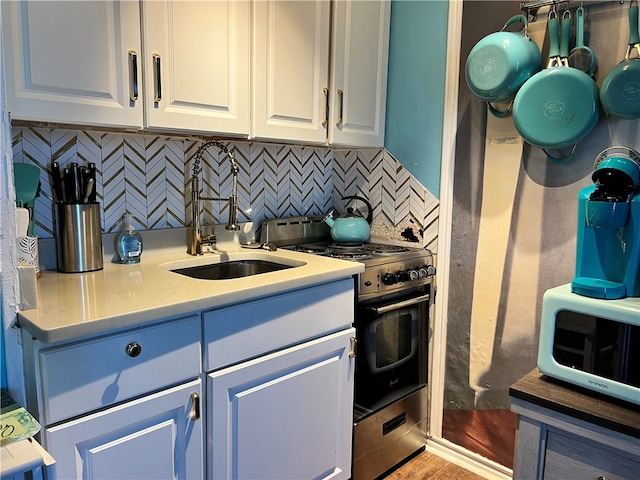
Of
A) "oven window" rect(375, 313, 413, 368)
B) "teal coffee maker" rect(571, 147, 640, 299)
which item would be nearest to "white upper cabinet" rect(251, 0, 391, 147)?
"oven window" rect(375, 313, 413, 368)

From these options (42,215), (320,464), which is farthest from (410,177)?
(42,215)

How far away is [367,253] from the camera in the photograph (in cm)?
209

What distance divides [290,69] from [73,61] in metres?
0.80

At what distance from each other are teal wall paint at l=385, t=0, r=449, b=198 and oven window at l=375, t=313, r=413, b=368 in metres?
0.61

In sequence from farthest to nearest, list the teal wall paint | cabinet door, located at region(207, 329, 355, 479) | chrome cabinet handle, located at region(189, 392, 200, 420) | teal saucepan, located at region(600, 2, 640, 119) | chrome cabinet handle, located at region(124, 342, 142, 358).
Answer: the teal wall paint → teal saucepan, located at region(600, 2, 640, 119) → cabinet door, located at region(207, 329, 355, 479) → chrome cabinet handle, located at region(189, 392, 200, 420) → chrome cabinet handle, located at region(124, 342, 142, 358)

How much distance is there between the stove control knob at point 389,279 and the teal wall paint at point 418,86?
0.49 metres

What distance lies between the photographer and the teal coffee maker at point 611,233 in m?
1.23

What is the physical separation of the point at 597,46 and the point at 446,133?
0.65 meters

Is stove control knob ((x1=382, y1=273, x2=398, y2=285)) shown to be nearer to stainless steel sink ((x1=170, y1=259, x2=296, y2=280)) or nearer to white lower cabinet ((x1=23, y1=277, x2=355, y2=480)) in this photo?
white lower cabinet ((x1=23, y1=277, x2=355, y2=480))

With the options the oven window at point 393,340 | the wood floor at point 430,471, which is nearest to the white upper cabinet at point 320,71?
the oven window at point 393,340

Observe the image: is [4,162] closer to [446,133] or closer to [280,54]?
[280,54]

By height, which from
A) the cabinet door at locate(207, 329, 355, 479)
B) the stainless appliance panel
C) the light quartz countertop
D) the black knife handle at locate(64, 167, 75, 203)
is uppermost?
the black knife handle at locate(64, 167, 75, 203)

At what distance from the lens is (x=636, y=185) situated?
49.8 inches

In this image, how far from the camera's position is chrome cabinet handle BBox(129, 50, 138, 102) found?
1425 millimetres
